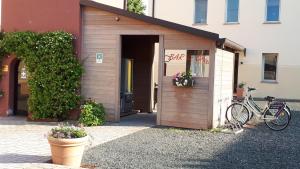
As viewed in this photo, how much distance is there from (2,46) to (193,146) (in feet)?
23.4

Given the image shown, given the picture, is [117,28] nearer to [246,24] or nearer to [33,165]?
[33,165]

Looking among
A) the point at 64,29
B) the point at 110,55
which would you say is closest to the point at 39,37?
the point at 64,29

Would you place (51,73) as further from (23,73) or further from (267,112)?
(267,112)

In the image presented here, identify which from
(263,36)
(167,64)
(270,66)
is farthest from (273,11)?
(167,64)

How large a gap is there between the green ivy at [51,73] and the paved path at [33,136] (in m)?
0.54

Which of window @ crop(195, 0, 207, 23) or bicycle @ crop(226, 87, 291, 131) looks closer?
bicycle @ crop(226, 87, 291, 131)

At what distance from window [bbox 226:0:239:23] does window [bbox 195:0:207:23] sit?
130cm

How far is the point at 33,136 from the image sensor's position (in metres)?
10.4

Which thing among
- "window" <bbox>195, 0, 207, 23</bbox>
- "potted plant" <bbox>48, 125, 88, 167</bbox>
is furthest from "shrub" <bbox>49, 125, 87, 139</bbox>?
"window" <bbox>195, 0, 207, 23</bbox>

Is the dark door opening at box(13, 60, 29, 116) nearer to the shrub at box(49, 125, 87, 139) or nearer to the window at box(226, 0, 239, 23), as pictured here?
the shrub at box(49, 125, 87, 139)

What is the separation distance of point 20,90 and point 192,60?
5.79 metres

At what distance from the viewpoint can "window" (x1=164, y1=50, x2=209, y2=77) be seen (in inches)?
463

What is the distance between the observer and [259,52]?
76.4ft

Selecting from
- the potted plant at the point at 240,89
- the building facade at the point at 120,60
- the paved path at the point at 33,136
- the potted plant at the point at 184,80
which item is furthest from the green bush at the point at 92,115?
the potted plant at the point at 240,89
